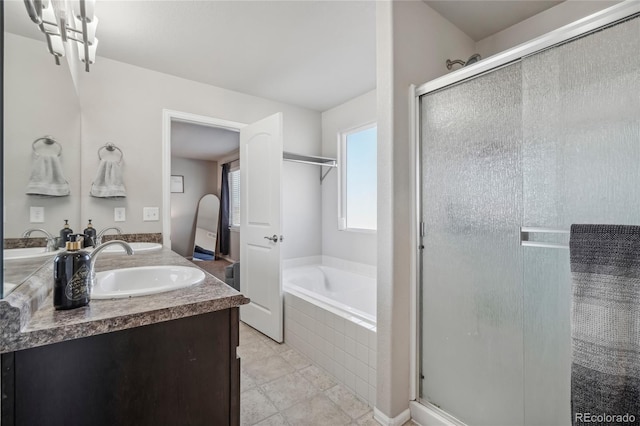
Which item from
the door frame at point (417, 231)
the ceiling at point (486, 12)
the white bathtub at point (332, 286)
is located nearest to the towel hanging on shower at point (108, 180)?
the white bathtub at point (332, 286)

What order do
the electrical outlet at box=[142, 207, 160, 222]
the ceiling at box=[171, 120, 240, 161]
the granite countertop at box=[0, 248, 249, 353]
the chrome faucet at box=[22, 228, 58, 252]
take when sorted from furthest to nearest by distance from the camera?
1. the ceiling at box=[171, 120, 240, 161]
2. the electrical outlet at box=[142, 207, 160, 222]
3. the chrome faucet at box=[22, 228, 58, 252]
4. the granite countertop at box=[0, 248, 249, 353]

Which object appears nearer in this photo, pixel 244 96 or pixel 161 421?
pixel 161 421

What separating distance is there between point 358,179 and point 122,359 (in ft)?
8.90

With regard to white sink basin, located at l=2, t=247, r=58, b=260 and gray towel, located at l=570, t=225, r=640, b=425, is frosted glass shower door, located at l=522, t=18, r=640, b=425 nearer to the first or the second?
gray towel, located at l=570, t=225, r=640, b=425

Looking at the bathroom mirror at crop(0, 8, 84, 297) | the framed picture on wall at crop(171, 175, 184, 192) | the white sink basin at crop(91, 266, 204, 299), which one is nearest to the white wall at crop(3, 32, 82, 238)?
the bathroom mirror at crop(0, 8, 84, 297)

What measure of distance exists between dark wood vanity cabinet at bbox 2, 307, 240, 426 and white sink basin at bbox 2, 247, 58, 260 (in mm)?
236

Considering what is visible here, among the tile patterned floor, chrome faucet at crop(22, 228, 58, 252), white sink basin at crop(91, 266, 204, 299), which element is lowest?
the tile patterned floor

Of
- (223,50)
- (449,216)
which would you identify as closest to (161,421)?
(449,216)

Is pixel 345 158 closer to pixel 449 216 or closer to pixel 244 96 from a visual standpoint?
pixel 244 96

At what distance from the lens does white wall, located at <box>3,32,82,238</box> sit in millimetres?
710

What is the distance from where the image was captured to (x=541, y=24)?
1.83 m

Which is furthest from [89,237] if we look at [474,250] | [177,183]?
[177,183]

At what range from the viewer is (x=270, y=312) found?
103 inches

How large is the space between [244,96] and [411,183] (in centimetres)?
217
